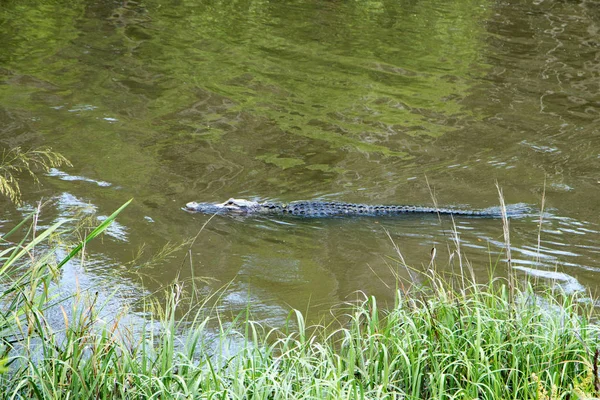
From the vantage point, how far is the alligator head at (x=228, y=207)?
6695mm

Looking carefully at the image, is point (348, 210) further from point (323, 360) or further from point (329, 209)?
point (323, 360)

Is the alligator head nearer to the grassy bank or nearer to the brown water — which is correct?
the brown water

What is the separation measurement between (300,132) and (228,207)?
2350 mm

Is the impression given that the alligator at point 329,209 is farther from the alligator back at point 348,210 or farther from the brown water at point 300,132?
the brown water at point 300,132

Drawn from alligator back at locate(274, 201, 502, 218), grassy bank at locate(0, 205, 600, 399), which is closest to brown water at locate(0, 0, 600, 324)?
alligator back at locate(274, 201, 502, 218)

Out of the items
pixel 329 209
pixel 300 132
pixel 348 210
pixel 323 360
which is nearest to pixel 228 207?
pixel 329 209

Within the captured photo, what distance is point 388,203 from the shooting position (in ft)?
23.8

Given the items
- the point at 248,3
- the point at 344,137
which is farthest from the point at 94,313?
the point at 248,3

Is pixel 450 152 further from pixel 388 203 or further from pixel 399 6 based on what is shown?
pixel 399 6

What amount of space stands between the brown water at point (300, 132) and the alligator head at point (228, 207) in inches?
5.2

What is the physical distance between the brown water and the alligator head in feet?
0.43

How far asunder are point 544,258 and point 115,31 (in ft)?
31.8

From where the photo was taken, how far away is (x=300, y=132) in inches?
350

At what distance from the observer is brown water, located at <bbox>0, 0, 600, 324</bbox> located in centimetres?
584
